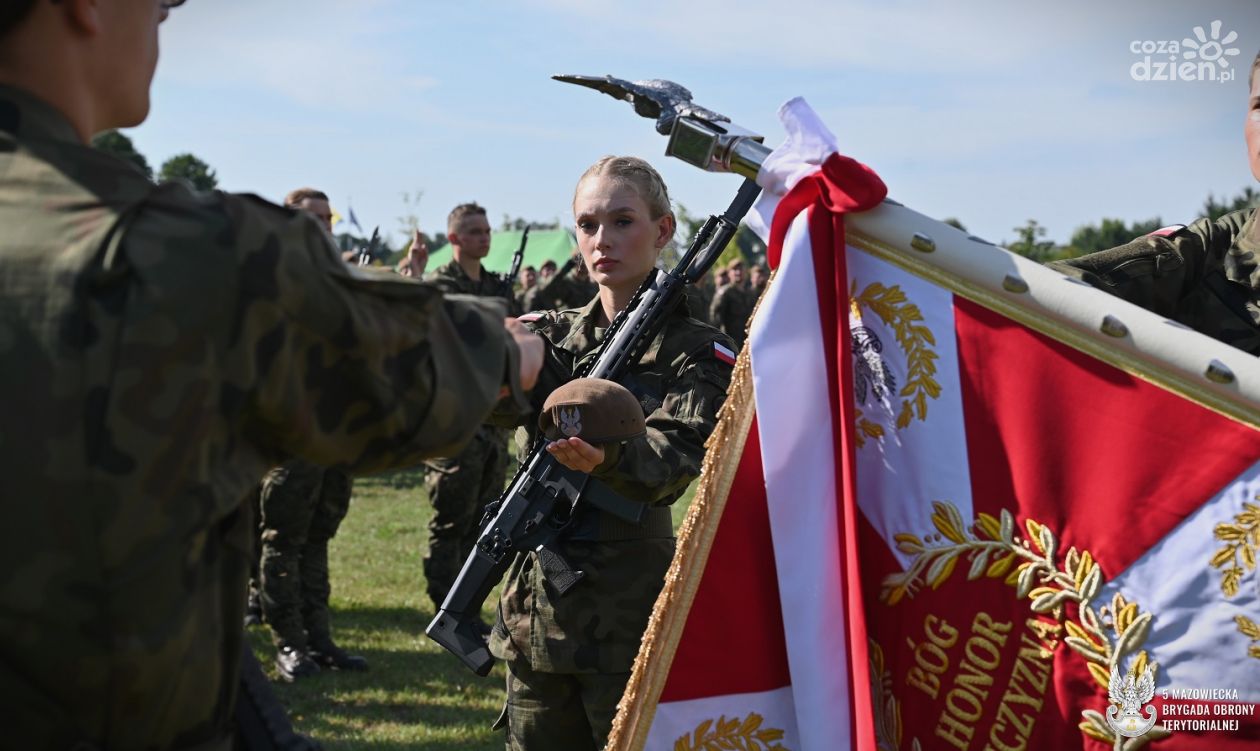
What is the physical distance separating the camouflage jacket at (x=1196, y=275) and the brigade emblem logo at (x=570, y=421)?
1069 mm

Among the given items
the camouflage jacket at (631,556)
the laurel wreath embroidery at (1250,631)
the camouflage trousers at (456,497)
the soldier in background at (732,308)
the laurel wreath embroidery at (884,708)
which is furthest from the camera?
the soldier in background at (732,308)

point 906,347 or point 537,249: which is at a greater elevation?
point 537,249

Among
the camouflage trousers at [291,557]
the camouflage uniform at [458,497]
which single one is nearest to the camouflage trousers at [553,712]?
the camouflage trousers at [291,557]

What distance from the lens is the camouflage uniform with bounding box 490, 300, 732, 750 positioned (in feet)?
10.7

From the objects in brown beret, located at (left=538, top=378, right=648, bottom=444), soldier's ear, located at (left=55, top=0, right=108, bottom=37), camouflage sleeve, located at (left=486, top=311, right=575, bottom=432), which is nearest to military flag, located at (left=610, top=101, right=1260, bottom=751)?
brown beret, located at (left=538, top=378, right=648, bottom=444)

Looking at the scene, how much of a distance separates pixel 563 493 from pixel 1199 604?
5.81 feet

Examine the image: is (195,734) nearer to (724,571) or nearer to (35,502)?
(35,502)

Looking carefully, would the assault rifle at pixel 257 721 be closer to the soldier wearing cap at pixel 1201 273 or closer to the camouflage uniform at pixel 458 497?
the soldier wearing cap at pixel 1201 273

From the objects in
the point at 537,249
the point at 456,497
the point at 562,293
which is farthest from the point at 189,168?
the point at 456,497

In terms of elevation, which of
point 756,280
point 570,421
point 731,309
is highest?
point 756,280

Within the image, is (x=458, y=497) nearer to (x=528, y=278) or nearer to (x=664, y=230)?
(x=664, y=230)

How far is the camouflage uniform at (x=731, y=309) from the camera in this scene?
20344mm

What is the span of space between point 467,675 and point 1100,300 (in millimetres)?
5134

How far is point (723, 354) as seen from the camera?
3.36m
